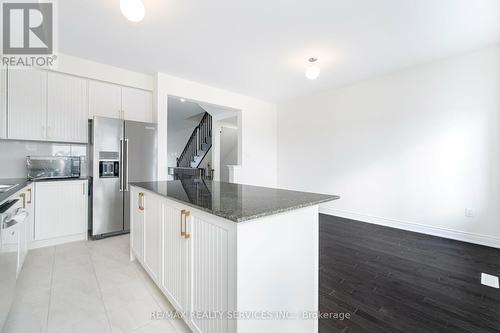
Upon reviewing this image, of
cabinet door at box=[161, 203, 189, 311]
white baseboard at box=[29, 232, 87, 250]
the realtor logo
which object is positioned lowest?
white baseboard at box=[29, 232, 87, 250]

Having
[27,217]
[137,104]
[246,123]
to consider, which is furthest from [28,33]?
[246,123]

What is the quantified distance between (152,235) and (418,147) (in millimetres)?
4054

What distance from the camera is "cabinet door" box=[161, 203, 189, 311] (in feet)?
4.71

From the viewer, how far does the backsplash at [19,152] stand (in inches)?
114

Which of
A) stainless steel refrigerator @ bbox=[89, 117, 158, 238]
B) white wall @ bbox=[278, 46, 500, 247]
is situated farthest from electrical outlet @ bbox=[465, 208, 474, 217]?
stainless steel refrigerator @ bbox=[89, 117, 158, 238]

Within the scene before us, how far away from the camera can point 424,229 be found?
3.40 meters

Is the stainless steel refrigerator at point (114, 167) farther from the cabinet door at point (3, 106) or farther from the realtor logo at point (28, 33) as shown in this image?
the realtor logo at point (28, 33)

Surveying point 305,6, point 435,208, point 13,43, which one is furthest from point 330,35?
point 13,43

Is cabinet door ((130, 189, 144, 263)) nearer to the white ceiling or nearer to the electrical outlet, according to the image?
the white ceiling

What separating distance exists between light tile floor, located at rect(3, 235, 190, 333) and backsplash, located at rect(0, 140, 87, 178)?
3.92 feet

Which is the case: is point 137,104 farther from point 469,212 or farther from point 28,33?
point 469,212

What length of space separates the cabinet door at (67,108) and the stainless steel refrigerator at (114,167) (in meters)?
0.20

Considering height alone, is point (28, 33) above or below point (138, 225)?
above

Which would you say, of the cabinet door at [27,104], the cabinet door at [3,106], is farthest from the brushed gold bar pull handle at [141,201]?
the cabinet door at [3,106]
